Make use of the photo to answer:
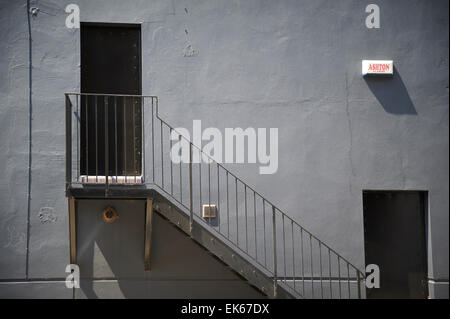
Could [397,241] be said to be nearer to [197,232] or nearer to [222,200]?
[222,200]

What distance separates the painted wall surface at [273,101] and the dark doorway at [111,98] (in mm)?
222

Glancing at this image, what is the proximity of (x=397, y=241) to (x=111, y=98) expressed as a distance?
467cm

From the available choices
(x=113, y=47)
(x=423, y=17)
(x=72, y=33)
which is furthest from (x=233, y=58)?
(x=423, y=17)

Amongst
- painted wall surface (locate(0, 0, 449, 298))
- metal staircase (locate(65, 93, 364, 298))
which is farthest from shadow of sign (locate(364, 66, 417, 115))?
metal staircase (locate(65, 93, 364, 298))

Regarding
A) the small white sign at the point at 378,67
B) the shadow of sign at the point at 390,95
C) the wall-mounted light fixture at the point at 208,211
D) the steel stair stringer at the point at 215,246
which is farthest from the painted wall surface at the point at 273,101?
the steel stair stringer at the point at 215,246

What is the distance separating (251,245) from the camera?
8.84m

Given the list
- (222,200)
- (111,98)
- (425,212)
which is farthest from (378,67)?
(111,98)

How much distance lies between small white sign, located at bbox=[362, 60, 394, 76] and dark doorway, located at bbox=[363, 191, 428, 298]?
1762mm

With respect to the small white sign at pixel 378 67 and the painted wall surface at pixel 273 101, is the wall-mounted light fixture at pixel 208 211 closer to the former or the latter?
the painted wall surface at pixel 273 101

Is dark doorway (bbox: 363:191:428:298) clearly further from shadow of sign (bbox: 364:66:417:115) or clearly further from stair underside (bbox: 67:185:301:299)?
stair underside (bbox: 67:185:301:299)

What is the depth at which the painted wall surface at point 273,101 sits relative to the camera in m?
8.61

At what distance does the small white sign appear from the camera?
916cm

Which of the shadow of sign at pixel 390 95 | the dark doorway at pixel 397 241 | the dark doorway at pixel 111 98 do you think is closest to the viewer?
the dark doorway at pixel 111 98

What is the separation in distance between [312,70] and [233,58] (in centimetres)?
117
